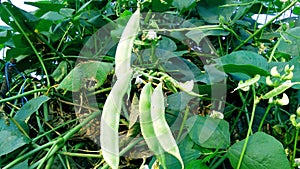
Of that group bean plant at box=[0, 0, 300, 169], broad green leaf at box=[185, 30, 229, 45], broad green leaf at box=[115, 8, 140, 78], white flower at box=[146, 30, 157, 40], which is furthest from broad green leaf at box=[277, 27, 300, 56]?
broad green leaf at box=[115, 8, 140, 78]

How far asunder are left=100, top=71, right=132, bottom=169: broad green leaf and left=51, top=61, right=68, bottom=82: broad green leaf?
388 mm

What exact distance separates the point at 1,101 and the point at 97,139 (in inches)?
A: 7.0

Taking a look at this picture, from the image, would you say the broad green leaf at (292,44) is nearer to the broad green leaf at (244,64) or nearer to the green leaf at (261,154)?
the broad green leaf at (244,64)

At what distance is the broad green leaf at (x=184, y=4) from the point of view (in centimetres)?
85

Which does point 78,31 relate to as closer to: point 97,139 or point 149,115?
point 97,139

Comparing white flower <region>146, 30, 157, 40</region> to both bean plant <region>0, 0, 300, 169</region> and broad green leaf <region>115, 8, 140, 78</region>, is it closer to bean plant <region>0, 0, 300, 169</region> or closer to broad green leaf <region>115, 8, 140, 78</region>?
bean plant <region>0, 0, 300, 169</region>

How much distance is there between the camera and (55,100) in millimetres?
775

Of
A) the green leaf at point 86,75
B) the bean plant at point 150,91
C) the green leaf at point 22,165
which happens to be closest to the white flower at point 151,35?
the bean plant at point 150,91

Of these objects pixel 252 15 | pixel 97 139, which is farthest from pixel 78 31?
pixel 252 15

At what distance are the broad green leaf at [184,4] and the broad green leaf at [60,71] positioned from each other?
27cm

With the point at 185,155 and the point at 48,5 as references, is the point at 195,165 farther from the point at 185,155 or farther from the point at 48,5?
the point at 48,5

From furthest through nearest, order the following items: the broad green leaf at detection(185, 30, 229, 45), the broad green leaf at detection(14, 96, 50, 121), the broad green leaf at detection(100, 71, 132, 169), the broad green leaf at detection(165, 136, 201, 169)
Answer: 1. the broad green leaf at detection(185, 30, 229, 45)
2. the broad green leaf at detection(14, 96, 50, 121)
3. the broad green leaf at detection(165, 136, 201, 169)
4. the broad green leaf at detection(100, 71, 132, 169)

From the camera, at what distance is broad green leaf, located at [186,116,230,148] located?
0.57m

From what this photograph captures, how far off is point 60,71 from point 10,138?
0.70 feet
